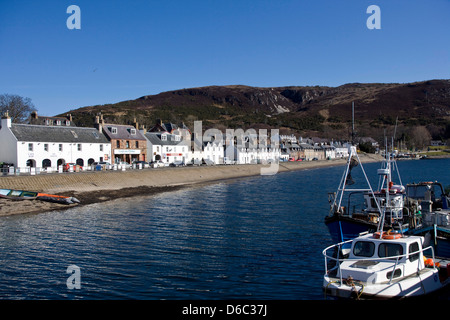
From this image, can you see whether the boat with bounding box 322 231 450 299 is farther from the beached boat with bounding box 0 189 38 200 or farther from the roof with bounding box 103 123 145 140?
the roof with bounding box 103 123 145 140

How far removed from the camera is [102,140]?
72562mm

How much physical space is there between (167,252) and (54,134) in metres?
48.0

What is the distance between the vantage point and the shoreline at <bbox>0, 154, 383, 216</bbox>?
40.4 m

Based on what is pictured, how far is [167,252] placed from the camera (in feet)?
79.0

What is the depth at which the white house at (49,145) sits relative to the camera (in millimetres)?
58344

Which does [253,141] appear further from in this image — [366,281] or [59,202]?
[366,281]

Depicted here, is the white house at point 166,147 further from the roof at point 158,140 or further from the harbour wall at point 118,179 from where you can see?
the harbour wall at point 118,179

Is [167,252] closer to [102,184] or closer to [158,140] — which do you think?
[102,184]

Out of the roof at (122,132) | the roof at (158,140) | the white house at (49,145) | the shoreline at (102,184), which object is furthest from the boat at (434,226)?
the roof at (158,140)

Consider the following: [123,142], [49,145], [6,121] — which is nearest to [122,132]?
[123,142]

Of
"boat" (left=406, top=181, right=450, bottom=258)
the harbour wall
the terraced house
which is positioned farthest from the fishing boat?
the terraced house

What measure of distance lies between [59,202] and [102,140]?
3138cm

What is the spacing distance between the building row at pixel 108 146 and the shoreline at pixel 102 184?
978 centimetres
